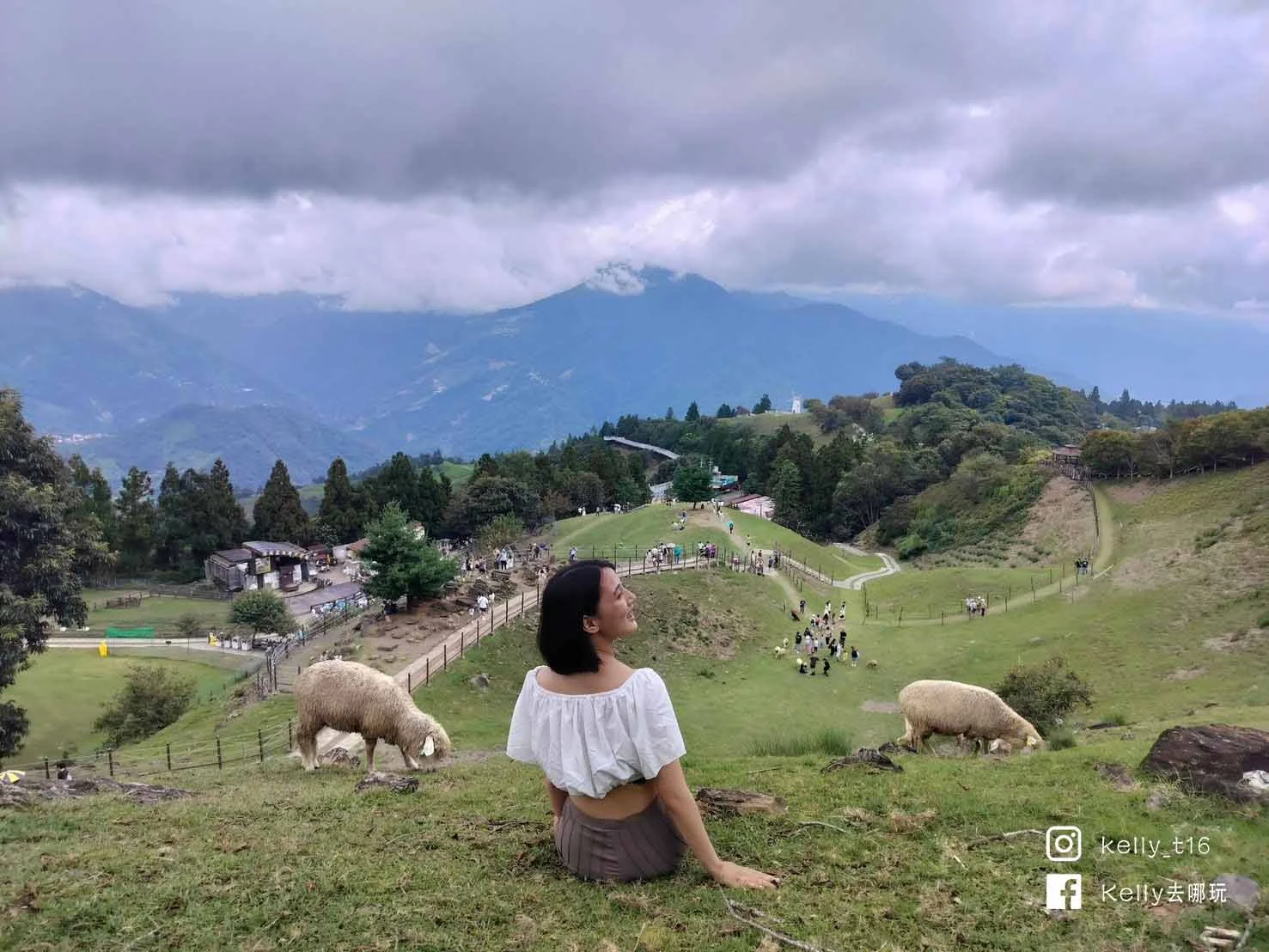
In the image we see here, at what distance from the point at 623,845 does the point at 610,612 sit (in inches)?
73.0

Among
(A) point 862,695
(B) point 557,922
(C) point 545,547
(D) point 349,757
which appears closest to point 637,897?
(B) point 557,922

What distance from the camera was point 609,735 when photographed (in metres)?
4.83

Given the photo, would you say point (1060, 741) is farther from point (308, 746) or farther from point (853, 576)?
point (853, 576)

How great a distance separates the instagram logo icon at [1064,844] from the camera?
6406mm

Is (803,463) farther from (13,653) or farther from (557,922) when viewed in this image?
(557,922)

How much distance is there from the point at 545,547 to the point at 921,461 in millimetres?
55384

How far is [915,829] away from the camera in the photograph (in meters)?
6.86

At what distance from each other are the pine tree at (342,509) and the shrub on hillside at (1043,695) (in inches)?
2627

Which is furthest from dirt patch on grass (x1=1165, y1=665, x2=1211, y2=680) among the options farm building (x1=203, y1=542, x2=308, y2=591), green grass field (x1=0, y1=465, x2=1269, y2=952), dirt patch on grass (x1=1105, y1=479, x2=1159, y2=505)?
farm building (x1=203, y1=542, x2=308, y2=591)

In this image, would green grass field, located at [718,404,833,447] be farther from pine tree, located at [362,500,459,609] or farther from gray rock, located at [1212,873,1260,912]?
gray rock, located at [1212,873,1260,912]

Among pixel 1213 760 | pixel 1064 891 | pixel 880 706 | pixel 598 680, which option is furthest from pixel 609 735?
pixel 880 706

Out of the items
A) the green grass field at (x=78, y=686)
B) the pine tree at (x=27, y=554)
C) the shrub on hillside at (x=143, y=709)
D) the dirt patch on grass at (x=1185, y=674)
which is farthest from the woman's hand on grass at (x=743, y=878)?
the shrub on hillside at (x=143, y=709)

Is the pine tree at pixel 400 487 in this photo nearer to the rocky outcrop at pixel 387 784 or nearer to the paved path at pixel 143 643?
the paved path at pixel 143 643

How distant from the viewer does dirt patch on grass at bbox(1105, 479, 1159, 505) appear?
191 feet
